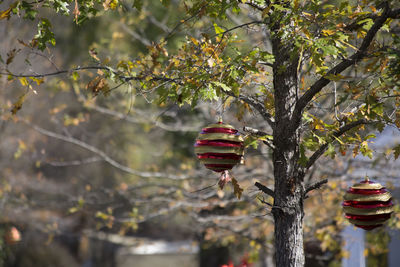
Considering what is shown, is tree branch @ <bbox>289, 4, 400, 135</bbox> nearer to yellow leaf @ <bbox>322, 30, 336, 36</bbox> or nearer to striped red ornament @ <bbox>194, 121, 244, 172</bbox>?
yellow leaf @ <bbox>322, 30, 336, 36</bbox>

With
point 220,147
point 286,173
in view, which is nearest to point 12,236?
point 220,147

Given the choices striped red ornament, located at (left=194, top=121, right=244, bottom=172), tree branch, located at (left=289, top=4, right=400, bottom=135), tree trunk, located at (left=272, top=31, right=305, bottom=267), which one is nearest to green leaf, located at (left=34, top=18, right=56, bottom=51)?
striped red ornament, located at (left=194, top=121, right=244, bottom=172)

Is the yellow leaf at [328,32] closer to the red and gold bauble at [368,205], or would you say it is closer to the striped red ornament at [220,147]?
the striped red ornament at [220,147]

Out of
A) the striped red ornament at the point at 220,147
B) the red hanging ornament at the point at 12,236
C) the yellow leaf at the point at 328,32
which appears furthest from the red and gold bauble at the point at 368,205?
the red hanging ornament at the point at 12,236

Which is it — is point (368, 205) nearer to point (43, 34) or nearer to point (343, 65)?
point (343, 65)

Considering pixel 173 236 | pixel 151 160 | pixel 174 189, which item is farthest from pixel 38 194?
pixel 174 189

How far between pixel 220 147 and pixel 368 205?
156 cm

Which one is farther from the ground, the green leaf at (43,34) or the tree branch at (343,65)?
the green leaf at (43,34)

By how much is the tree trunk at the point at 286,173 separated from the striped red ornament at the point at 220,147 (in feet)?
1.35

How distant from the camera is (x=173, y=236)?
26750mm

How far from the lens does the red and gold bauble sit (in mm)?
4746

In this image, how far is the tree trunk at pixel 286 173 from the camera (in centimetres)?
452

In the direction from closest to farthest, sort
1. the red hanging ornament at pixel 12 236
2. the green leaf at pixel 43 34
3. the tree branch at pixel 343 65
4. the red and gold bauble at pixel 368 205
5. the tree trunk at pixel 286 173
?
the tree branch at pixel 343 65, the green leaf at pixel 43 34, the tree trunk at pixel 286 173, the red and gold bauble at pixel 368 205, the red hanging ornament at pixel 12 236

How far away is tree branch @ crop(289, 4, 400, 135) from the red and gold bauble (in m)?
0.94
